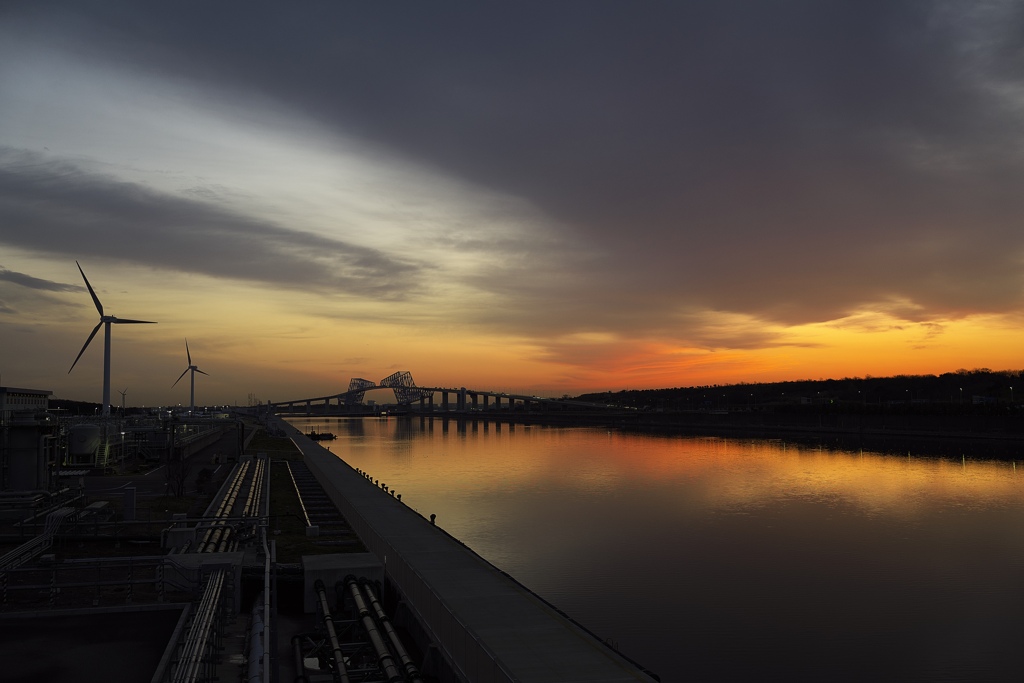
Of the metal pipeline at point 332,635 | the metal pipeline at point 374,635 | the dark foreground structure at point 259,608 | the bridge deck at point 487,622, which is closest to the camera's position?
the bridge deck at point 487,622

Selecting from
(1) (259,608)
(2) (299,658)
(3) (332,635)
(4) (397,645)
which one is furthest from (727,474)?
(2) (299,658)

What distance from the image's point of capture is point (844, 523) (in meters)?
43.2

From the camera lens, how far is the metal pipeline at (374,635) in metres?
16.4

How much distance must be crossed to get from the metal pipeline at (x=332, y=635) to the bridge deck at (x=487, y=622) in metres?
2.08

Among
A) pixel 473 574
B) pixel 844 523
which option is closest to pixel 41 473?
pixel 473 574

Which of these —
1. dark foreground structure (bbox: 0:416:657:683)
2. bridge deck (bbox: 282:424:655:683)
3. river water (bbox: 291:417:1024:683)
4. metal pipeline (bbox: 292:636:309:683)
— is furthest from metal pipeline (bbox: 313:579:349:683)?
river water (bbox: 291:417:1024:683)

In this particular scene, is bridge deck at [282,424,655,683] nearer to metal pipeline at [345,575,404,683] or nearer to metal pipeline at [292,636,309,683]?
metal pipeline at [345,575,404,683]

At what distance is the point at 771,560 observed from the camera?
33688 millimetres

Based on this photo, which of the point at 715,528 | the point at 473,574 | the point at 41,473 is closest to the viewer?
the point at 473,574

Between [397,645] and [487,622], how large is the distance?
87.1 inches

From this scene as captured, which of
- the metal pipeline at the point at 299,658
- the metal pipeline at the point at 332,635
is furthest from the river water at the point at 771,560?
the metal pipeline at the point at 299,658

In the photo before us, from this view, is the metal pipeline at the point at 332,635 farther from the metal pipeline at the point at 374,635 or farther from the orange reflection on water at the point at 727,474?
Answer: the orange reflection on water at the point at 727,474

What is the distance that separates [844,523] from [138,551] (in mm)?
36848

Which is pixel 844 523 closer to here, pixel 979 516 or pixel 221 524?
pixel 979 516
